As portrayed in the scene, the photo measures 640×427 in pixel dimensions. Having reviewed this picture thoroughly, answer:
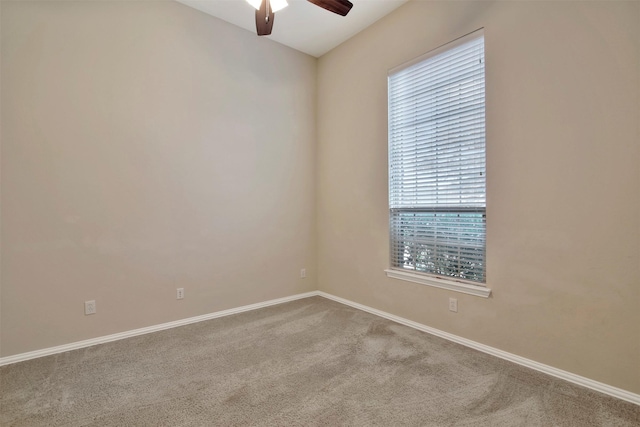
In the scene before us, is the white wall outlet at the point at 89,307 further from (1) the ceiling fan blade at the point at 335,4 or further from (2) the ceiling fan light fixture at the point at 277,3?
(1) the ceiling fan blade at the point at 335,4

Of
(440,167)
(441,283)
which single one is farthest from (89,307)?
(440,167)

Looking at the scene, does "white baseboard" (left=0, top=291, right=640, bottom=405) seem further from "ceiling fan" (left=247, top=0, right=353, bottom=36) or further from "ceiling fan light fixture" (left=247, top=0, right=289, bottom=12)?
"ceiling fan light fixture" (left=247, top=0, right=289, bottom=12)

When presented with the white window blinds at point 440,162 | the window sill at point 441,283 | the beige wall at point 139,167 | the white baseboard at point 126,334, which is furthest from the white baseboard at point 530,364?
the beige wall at point 139,167

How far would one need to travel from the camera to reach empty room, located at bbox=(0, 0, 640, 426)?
5.98 ft

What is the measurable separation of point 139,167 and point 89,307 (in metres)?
1.27

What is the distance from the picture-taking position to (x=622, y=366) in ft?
5.93

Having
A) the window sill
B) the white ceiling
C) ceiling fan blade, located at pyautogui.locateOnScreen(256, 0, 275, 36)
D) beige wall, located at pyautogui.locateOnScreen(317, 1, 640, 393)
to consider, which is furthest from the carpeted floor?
the white ceiling

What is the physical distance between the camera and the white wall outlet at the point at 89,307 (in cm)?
256

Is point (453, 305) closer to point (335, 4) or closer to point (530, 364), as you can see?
point (530, 364)

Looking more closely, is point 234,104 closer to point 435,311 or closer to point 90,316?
point 90,316

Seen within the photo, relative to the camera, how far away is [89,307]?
2574 millimetres

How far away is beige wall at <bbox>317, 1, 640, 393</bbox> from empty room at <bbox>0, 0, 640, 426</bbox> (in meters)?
0.01

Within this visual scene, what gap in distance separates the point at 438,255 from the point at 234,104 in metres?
2.63

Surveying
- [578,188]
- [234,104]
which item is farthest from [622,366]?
[234,104]
